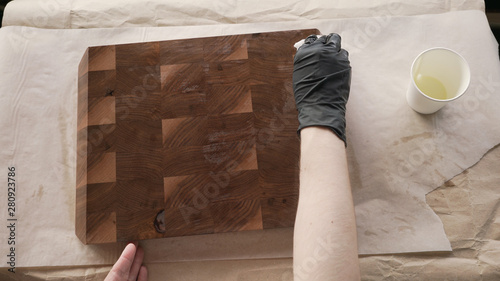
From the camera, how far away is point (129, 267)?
0.83 meters

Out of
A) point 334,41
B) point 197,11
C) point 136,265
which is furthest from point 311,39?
point 136,265

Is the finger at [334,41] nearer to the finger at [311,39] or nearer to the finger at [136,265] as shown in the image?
the finger at [311,39]

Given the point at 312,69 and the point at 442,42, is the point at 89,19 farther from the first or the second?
the point at 442,42

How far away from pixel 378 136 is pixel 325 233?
1.25 ft

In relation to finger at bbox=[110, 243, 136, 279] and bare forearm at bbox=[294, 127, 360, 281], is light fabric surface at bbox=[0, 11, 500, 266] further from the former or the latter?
bare forearm at bbox=[294, 127, 360, 281]

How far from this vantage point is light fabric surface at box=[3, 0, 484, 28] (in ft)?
3.35

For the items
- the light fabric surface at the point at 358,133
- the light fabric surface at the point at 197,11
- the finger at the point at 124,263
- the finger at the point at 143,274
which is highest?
the light fabric surface at the point at 197,11

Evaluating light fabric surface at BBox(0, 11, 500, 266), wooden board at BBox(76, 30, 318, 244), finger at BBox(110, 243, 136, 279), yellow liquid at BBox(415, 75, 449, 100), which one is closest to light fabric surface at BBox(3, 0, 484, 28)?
light fabric surface at BBox(0, 11, 500, 266)

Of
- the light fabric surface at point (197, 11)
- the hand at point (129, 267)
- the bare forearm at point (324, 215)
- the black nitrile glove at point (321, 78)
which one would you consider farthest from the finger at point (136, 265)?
the light fabric surface at point (197, 11)

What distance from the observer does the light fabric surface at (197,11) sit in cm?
102

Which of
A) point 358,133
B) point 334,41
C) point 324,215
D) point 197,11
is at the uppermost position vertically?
point 197,11

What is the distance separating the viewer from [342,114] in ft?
2.73

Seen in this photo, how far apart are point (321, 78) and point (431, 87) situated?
1.01 feet

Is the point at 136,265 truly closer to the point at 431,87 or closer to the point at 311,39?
the point at 311,39
